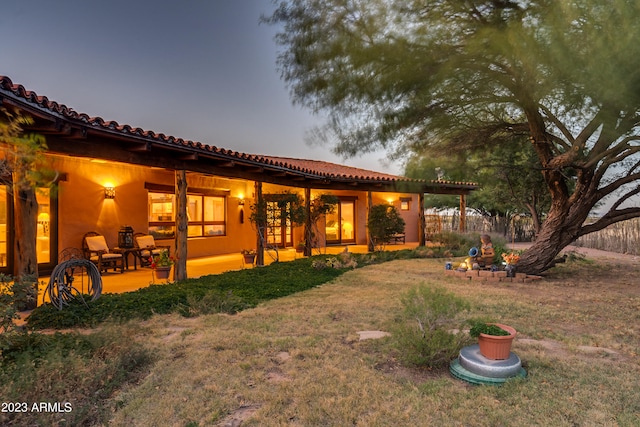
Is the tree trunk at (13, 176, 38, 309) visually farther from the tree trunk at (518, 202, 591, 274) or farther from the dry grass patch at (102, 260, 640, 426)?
the tree trunk at (518, 202, 591, 274)

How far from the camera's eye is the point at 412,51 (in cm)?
450

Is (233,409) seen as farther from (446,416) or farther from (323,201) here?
(323,201)

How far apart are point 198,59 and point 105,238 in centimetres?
586

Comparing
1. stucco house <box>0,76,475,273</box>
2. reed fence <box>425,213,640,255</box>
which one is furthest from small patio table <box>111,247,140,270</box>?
reed fence <box>425,213,640,255</box>

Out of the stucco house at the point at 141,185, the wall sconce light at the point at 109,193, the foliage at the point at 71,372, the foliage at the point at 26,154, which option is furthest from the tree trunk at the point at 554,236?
the wall sconce light at the point at 109,193

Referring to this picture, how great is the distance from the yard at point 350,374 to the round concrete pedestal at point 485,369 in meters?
0.08

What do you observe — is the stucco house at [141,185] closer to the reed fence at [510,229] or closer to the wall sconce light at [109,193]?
Result: the wall sconce light at [109,193]

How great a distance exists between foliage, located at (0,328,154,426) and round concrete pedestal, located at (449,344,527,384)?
272cm

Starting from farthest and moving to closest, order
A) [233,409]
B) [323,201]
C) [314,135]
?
[323,201]
[314,135]
[233,409]

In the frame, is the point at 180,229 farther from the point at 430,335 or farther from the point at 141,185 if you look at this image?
the point at 430,335

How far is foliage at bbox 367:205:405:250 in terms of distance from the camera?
42.8 ft

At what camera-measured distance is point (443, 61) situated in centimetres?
461

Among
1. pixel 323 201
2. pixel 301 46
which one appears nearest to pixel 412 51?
pixel 301 46

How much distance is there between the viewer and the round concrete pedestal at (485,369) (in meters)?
3.13
